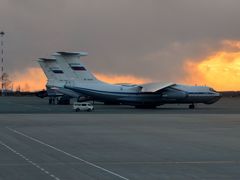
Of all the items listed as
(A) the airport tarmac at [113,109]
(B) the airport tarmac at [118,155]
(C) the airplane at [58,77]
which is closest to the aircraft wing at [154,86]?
(A) the airport tarmac at [113,109]

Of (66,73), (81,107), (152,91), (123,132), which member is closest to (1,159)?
(123,132)

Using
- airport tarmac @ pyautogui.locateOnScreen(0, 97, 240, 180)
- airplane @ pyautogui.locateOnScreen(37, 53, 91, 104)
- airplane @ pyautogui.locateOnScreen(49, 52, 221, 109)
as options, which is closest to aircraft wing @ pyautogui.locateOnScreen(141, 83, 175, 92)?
airplane @ pyautogui.locateOnScreen(49, 52, 221, 109)

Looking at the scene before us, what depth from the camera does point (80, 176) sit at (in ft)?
47.3

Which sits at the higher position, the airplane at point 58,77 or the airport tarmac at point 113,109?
the airplane at point 58,77

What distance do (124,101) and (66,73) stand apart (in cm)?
1392

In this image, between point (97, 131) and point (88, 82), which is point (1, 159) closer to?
point (97, 131)

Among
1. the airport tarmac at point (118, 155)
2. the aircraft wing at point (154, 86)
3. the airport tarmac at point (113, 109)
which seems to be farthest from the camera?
the aircraft wing at point (154, 86)

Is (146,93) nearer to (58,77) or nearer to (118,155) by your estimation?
(58,77)

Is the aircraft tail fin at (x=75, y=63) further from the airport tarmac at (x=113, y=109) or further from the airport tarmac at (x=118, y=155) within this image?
the airport tarmac at (x=118, y=155)

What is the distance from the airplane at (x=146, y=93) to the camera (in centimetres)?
7450

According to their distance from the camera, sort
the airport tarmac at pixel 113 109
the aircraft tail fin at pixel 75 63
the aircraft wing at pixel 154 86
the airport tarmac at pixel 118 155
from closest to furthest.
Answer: the airport tarmac at pixel 118 155
the airport tarmac at pixel 113 109
the aircraft wing at pixel 154 86
the aircraft tail fin at pixel 75 63

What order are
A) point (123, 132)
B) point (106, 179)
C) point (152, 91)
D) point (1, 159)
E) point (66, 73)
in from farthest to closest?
1. point (66, 73)
2. point (152, 91)
3. point (123, 132)
4. point (1, 159)
5. point (106, 179)

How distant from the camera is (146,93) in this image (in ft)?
245

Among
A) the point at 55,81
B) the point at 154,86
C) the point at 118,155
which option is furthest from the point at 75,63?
the point at 118,155
